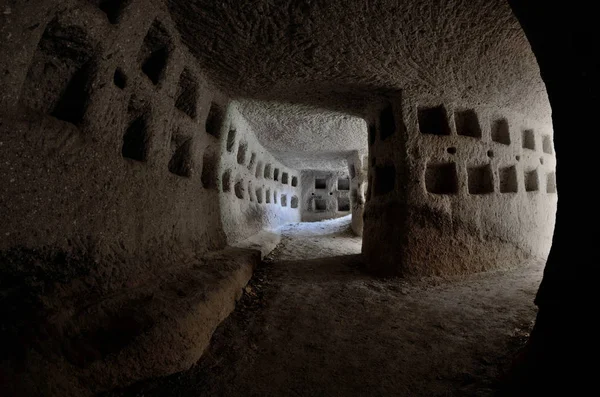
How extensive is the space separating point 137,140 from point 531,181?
5.36m

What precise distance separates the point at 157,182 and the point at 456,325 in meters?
2.63

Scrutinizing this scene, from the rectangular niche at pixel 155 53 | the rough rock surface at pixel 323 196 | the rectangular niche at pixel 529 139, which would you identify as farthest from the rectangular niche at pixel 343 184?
the rectangular niche at pixel 155 53

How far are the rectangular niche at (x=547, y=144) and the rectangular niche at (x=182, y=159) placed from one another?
5446 millimetres

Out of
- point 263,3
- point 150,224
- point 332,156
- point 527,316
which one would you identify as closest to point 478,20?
point 263,3

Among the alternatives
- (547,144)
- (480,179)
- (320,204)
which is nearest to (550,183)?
(547,144)

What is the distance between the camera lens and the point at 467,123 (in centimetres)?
385

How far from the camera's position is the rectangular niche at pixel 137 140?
2.25m

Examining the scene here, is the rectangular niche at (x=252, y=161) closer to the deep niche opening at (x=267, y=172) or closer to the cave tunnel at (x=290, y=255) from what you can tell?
the deep niche opening at (x=267, y=172)

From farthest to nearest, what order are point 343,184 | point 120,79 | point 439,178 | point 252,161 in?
1. point 343,184
2. point 252,161
3. point 439,178
4. point 120,79

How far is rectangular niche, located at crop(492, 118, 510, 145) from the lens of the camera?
4012 mm

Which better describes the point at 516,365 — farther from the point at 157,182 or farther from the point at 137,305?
the point at 157,182

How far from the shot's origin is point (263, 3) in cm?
201

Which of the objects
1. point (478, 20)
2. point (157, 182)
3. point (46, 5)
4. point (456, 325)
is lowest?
point (456, 325)

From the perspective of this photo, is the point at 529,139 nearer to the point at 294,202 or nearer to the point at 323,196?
the point at 294,202
